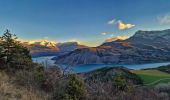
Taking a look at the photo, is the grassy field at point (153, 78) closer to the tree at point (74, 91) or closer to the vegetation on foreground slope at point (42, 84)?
the vegetation on foreground slope at point (42, 84)

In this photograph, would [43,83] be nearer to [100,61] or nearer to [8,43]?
[8,43]

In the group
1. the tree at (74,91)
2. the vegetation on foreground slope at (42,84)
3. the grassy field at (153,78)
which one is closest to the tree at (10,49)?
the vegetation on foreground slope at (42,84)

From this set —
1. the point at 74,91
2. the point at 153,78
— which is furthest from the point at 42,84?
the point at 153,78

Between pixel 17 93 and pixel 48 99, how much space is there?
3.51 ft

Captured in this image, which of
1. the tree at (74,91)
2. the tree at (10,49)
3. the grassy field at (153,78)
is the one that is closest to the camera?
the tree at (74,91)

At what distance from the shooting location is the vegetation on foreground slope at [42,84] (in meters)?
7.49

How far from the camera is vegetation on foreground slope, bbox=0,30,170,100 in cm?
749

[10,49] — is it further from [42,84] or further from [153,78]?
[153,78]

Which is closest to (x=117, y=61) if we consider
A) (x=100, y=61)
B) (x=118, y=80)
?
(x=100, y=61)

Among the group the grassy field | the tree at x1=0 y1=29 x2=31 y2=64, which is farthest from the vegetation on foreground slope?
the grassy field

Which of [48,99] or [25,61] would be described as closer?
[48,99]

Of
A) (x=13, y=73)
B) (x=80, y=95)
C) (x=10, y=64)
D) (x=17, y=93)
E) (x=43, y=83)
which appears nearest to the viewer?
(x=17, y=93)

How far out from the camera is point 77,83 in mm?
8258

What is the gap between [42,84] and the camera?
32.7 feet
